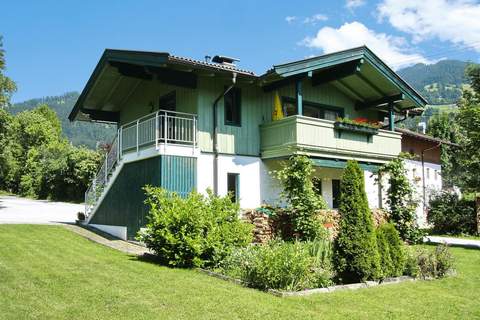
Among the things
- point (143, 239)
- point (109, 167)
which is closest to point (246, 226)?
A: point (143, 239)

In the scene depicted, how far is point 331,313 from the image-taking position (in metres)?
7.20

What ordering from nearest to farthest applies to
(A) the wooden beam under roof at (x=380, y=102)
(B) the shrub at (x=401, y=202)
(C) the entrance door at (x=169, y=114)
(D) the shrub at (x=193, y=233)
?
(D) the shrub at (x=193, y=233) < (C) the entrance door at (x=169, y=114) < (B) the shrub at (x=401, y=202) < (A) the wooden beam under roof at (x=380, y=102)

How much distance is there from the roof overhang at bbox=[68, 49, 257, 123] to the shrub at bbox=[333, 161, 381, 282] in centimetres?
680

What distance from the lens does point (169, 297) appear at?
778cm

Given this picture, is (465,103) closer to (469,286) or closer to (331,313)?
(469,286)

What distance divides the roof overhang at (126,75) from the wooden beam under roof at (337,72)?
13.0 feet

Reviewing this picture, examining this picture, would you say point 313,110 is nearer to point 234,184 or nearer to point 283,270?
point 234,184

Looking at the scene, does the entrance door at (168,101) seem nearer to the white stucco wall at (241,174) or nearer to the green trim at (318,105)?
the white stucco wall at (241,174)

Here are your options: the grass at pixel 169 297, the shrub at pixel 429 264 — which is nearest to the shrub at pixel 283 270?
the grass at pixel 169 297

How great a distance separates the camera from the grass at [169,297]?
22.8 feet

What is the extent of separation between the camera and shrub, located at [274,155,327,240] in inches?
569

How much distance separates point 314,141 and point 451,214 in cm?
1037

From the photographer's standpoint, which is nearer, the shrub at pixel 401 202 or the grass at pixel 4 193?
the shrub at pixel 401 202

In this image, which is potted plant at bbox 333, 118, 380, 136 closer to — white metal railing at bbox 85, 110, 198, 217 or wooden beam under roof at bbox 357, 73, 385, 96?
wooden beam under roof at bbox 357, 73, 385, 96
